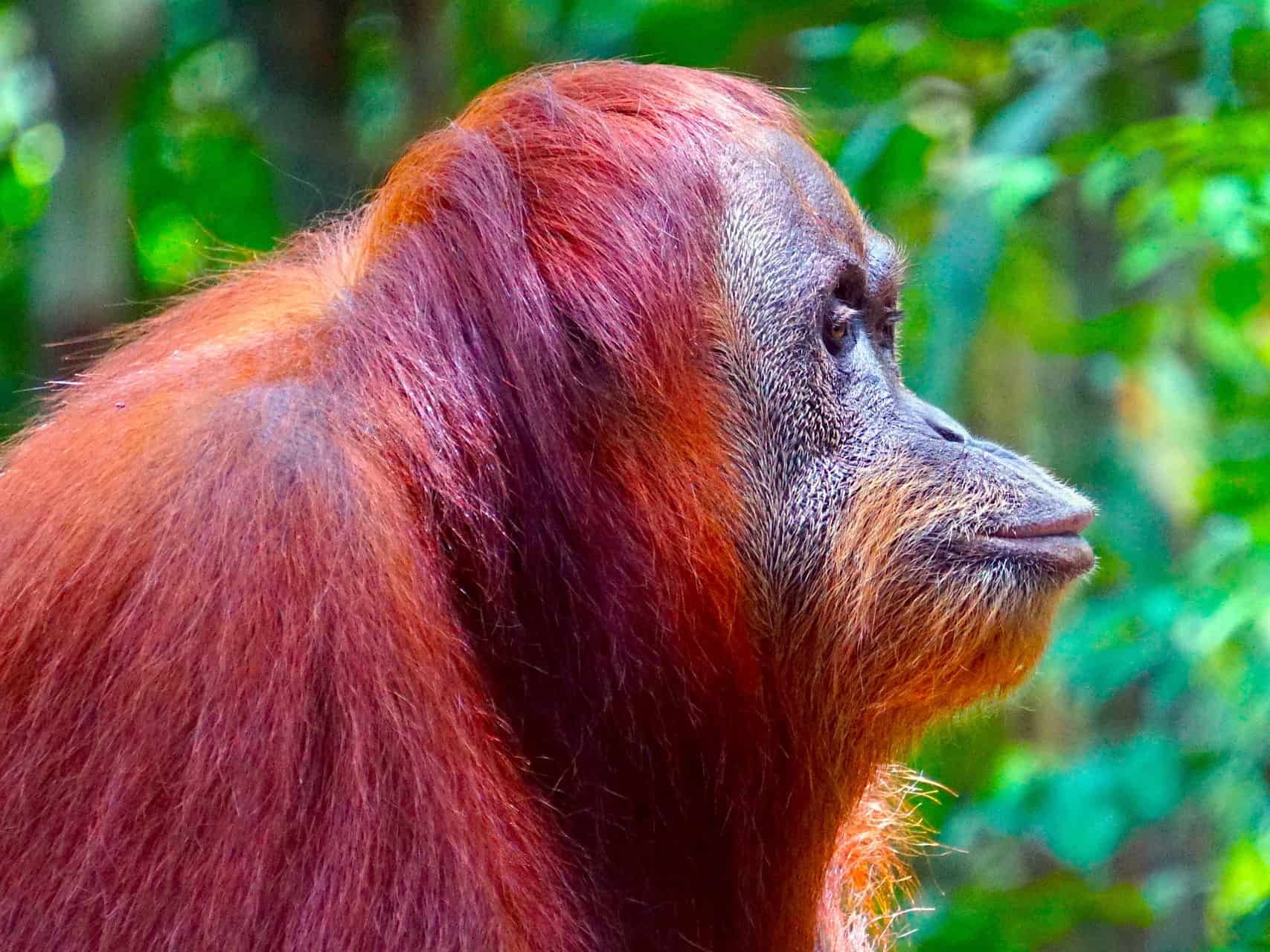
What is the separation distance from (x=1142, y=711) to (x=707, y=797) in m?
2.61

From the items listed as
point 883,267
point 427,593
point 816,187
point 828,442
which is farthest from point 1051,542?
point 427,593

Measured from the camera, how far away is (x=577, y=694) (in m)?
1.64

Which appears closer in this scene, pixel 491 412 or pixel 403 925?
pixel 403 925

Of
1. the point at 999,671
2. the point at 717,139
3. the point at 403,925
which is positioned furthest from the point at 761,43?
the point at 403,925

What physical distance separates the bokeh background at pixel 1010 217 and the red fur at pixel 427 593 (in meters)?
0.58

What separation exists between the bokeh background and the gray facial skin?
0.33 metres

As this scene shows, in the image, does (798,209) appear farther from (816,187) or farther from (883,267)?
(883,267)

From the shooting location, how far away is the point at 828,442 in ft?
5.93

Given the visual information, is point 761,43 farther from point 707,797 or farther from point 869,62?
point 707,797

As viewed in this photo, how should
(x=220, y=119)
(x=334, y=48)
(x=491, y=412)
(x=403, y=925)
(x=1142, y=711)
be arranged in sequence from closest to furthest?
(x=403, y=925)
(x=491, y=412)
(x=334, y=48)
(x=1142, y=711)
(x=220, y=119)

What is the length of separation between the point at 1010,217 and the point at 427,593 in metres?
1.64

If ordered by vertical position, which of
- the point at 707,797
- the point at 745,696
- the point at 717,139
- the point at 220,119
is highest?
the point at 717,139

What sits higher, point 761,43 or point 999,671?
point 761,43

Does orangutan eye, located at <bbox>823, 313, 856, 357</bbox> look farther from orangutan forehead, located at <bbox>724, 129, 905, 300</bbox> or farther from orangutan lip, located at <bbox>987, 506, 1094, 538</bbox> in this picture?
orangutan lip, located at <bbox>987, 506, 1094, 538</bbox>
